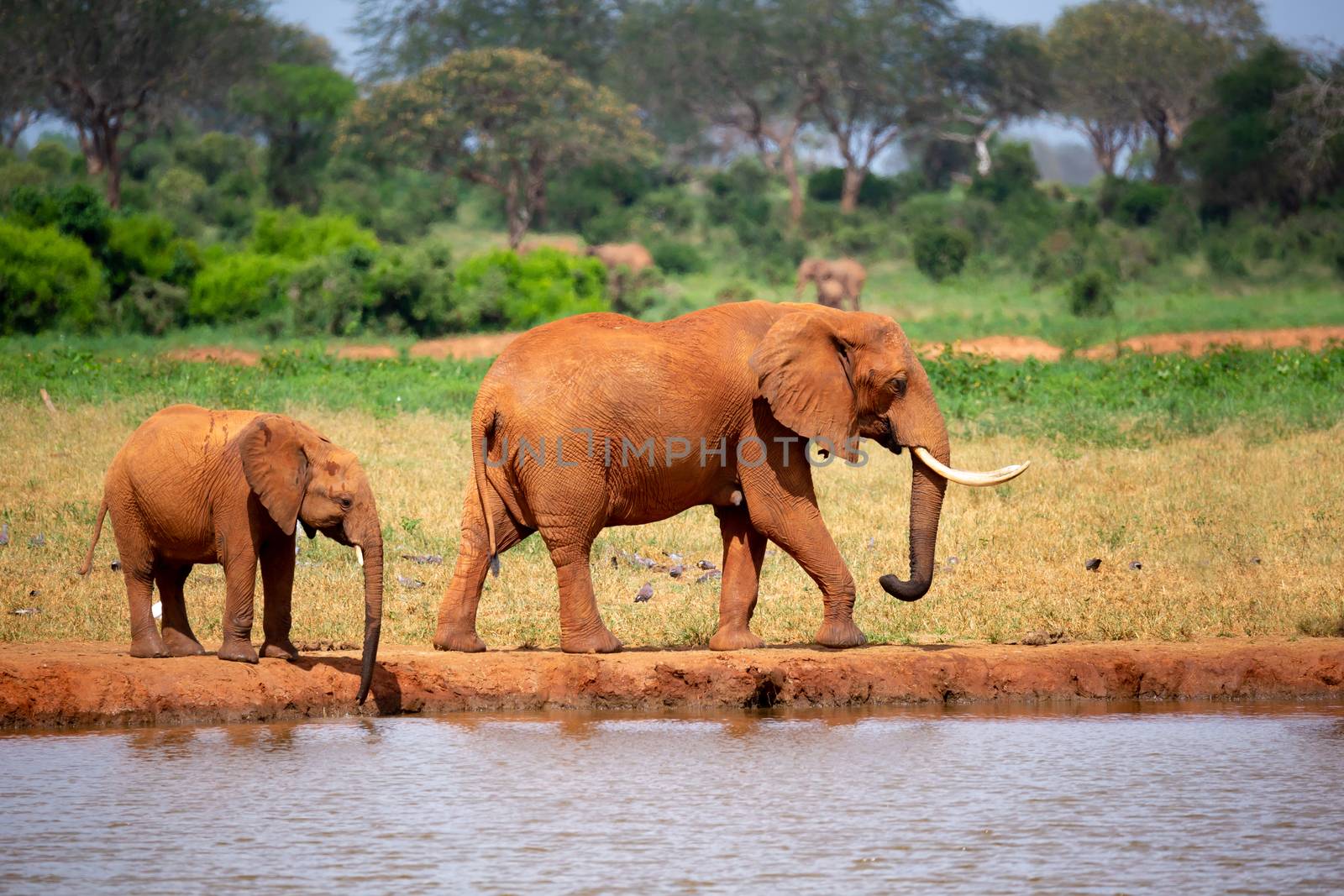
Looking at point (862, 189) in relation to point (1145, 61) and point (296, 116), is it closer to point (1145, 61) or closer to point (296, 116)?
point (1145, 61)

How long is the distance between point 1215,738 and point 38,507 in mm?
8580

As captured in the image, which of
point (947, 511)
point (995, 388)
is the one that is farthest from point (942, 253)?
point (947, 511)

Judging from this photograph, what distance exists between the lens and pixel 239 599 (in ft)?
Answer: 28.5

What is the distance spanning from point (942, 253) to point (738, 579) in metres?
24.8

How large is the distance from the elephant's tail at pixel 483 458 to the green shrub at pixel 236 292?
17291mm

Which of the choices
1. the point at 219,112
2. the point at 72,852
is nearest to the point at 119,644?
the point at 72,852

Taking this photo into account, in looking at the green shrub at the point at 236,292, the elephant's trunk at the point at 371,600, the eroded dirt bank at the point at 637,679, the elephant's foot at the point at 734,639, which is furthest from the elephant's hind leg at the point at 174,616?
the green shrub at the point at 236,292

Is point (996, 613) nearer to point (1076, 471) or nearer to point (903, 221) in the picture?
point (1076, 471)

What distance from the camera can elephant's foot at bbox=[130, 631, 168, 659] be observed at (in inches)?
356

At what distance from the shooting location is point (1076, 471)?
14.6 meters

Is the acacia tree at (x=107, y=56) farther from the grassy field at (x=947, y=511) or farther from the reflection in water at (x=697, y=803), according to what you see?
the reflection in water at (x=697, y=803)

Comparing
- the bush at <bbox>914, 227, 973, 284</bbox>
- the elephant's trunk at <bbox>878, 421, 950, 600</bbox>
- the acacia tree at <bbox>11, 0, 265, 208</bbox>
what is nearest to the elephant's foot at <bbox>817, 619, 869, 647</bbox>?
the elephant's trunk at <bbox>878, 421, 950, 600</bbox>

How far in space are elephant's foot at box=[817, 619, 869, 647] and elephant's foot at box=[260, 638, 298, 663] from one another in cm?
266

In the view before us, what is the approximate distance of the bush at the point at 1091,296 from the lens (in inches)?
1055
